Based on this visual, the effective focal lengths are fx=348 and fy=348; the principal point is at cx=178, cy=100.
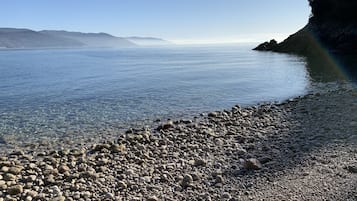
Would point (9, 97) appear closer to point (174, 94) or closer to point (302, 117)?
point (174, 94)

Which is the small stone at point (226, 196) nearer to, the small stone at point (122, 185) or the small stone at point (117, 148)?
the small stone at point (122, 185)

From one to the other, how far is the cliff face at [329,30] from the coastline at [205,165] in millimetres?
44214

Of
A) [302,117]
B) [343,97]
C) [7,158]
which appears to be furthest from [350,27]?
[7,158]

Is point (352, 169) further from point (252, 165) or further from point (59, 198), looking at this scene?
point (59, 198)

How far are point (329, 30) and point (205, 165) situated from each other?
5959 cm

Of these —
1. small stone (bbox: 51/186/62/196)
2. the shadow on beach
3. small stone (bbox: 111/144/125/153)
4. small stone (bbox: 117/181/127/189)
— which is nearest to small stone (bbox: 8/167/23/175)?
small stone (bbox: 51/186/62/196)

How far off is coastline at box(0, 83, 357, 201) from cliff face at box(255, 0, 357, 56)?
44.2 metres

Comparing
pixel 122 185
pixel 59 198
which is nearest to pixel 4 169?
pixel 59 198

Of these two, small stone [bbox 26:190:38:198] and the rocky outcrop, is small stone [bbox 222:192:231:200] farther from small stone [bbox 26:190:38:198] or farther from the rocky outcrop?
the rocky outcrop

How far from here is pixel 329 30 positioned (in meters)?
60.4

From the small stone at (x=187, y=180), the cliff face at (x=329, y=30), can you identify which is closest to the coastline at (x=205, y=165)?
the small stone at (x=187, y=180)

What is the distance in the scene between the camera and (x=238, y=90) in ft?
76.8

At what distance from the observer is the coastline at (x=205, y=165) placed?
674cm

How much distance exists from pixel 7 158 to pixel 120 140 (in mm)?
3246
